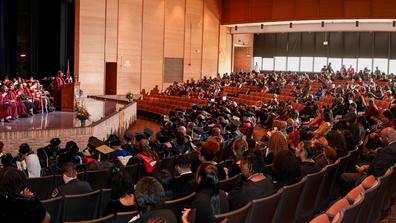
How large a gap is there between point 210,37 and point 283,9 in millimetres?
4799

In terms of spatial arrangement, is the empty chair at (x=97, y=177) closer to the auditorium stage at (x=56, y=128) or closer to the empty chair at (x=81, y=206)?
the empty chair at (x=81, y=206)

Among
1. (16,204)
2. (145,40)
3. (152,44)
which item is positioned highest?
(145,40)

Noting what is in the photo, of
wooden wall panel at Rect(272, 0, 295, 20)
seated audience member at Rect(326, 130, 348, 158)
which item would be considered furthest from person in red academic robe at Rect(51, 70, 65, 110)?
wooden wall panel at Rect(272, 0, 295, 20)

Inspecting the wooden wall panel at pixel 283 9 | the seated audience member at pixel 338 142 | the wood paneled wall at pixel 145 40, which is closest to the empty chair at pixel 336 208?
the seated audience member at pixel 338 142

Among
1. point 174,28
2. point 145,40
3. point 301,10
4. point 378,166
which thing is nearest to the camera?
point 378,166

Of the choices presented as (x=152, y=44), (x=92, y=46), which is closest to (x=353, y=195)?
(x=92, y=46)

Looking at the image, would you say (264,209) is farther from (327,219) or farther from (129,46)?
(129,46)

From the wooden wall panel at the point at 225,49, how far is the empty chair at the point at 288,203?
2514cm

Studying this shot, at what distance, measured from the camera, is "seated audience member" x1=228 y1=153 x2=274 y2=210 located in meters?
4.33

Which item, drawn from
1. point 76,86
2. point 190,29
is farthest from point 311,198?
point 190,29

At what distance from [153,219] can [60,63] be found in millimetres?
19970

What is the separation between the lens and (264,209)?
400 centimetres

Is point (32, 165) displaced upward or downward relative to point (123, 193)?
downward

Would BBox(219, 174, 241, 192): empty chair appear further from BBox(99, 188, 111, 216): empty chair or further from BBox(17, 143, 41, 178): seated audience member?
BBox(17, 143, 41, 178): seated audience member
